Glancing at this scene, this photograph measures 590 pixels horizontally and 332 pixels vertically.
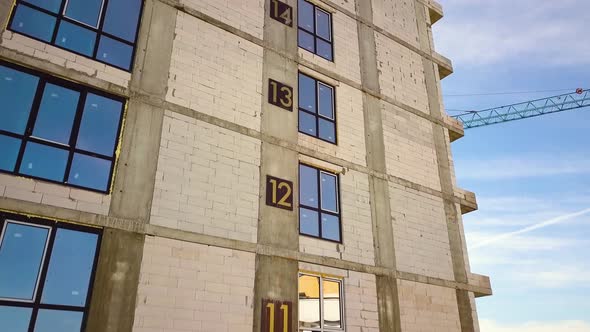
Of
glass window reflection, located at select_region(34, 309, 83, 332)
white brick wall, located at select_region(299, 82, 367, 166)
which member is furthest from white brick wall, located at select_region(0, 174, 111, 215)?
white brick wall, located at select_region(299, 82, 367, 166)

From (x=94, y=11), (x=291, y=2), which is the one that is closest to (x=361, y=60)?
(x=291, y=2)

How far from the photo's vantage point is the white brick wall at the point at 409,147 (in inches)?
551

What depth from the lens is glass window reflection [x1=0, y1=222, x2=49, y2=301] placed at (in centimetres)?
718

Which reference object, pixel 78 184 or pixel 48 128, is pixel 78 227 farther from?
pixel 48 128

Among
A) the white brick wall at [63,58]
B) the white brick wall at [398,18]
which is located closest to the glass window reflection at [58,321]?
the white brick wall at [63,58]

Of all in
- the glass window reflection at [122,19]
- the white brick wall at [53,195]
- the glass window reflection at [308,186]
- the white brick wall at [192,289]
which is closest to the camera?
the white brick wall at [53,195]

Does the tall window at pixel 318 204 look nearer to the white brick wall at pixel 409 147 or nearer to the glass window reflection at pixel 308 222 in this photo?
the glass window reflection at pixel 308 222

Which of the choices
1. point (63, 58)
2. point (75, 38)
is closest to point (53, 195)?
point (63, 58)

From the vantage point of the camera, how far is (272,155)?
37.2ft

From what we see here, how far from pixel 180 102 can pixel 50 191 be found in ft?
11.4

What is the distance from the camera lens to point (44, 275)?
748 centimetres

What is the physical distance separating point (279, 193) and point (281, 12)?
6091mm

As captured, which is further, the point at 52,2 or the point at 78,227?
the point at 52,2

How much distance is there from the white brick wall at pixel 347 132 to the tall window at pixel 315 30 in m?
1.44
